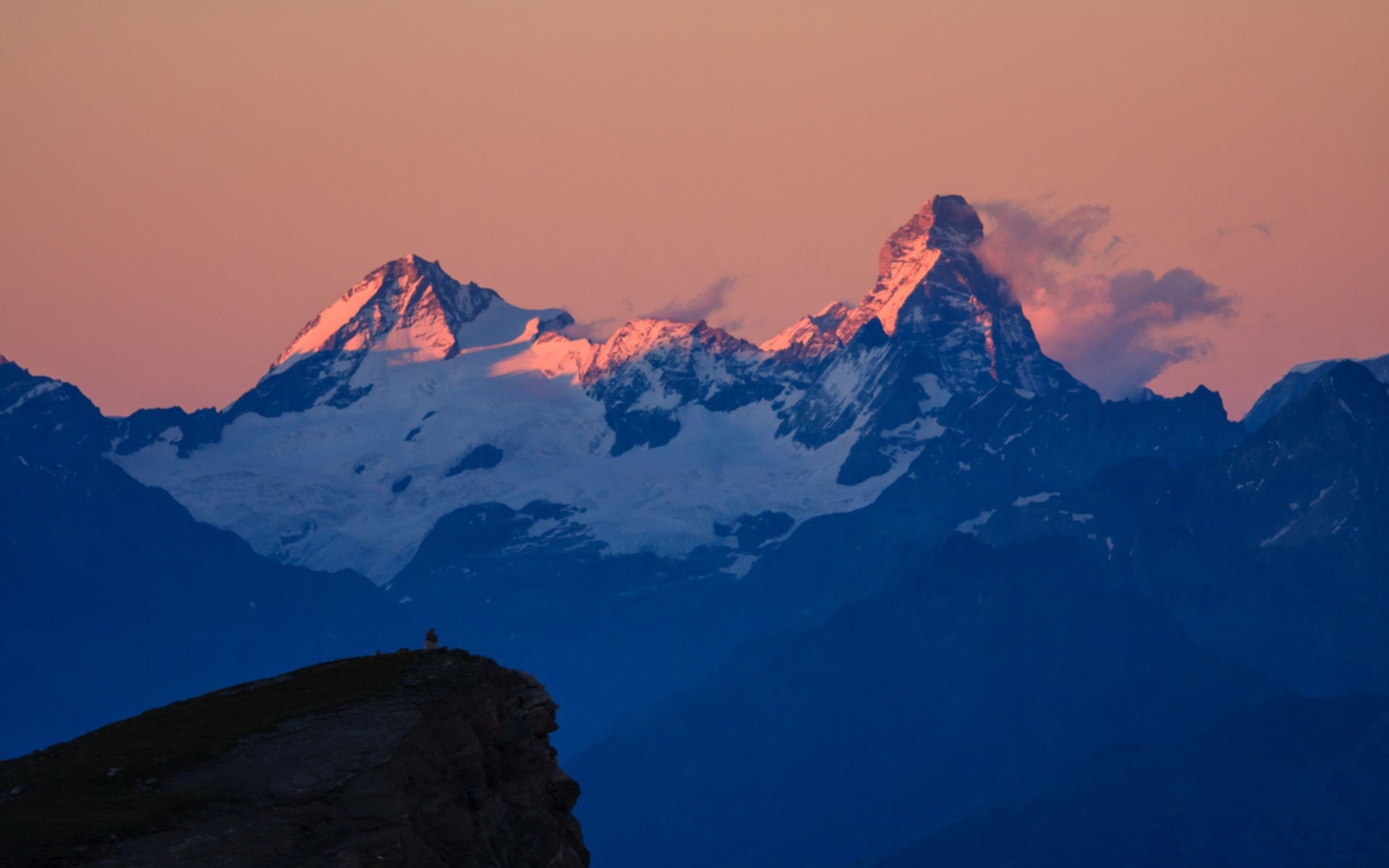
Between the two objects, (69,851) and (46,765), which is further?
(46,765)

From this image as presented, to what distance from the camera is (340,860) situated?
263ft

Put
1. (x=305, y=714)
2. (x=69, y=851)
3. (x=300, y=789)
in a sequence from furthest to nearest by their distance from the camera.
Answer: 1. (x=305, y=714)
2. (x=300, y=789)
3. (x=69, y=851)

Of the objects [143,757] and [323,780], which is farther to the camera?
[143,757]

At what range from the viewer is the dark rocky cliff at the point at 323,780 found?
260ft

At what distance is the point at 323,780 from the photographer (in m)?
84.2

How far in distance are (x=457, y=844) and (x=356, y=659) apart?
48.9ft

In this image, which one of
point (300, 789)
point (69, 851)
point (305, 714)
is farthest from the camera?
point (305, 714)

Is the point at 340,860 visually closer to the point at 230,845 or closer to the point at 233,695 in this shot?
the point at 230,845

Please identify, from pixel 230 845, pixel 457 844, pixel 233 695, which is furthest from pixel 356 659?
pixel 230 845

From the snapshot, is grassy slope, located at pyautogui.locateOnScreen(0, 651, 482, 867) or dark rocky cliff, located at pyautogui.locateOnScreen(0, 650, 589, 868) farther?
dark rocky cliff, located at pyautogui.locateOnScreen(0, 650, 589, 868)

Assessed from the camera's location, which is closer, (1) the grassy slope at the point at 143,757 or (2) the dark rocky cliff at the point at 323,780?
(1) the grassy slope at the point at 143,757

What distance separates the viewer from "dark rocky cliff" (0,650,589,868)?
79.2 metres

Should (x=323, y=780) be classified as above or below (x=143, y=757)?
below

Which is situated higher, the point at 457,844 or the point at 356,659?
the point at 356,659
